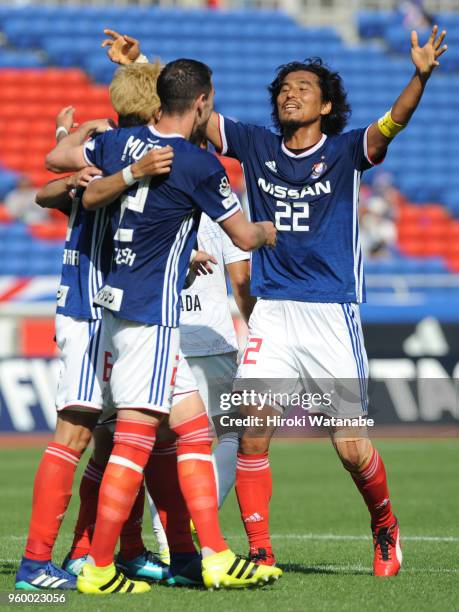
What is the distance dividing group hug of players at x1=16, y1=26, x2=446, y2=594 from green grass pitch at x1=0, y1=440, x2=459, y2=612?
0.65ft

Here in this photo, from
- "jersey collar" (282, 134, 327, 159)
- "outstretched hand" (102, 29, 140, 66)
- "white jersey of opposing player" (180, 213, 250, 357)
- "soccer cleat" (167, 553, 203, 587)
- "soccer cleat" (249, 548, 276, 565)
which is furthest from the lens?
"white jersey of opposing player" (180, 213, 250, 357)

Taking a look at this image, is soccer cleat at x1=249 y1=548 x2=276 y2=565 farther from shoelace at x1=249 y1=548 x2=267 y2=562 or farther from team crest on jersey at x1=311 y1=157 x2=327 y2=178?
team crest on jersey at x1=311 y1=157 x2=327 y2=178

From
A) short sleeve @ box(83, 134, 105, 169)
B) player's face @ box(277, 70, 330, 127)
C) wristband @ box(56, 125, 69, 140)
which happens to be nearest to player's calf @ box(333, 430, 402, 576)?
player's face @ box(277, 70, 330, 127)

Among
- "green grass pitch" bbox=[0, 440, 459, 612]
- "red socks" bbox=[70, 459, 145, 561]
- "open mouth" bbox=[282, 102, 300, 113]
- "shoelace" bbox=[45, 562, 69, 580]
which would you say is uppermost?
"open mouth" bbox=[282, 102, 300, 113]

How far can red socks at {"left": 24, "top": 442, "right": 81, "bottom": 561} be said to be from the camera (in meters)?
5.22

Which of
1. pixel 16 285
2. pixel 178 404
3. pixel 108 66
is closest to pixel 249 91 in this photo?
pixel 108 66

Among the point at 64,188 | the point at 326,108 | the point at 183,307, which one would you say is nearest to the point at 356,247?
the point at 326,108

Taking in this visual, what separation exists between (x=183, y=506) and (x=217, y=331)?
1.39 m

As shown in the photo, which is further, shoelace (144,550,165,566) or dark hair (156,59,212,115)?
shoelace (144,550,165,566)

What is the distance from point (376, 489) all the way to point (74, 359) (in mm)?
1699

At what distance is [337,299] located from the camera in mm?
6020

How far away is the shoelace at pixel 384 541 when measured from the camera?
5863 mm

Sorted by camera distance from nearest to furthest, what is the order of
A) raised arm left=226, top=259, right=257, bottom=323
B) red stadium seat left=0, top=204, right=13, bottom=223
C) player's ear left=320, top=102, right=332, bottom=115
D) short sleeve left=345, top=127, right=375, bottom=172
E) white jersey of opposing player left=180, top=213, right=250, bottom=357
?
1. short sleeve left=345, top=127, right=375, bottom=172
2. player's ear left=320, top=102, right=332, bottom=115
3. raised arm left=226, top=259, right=257, bottom=323
4. white jersey of opposing player left=180, top=213, right=250, bottom=357
5. red stadium seat left=0, top=204, right=13, bottom=223

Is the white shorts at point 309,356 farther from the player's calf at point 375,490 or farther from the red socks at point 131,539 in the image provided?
the red socks at point 131,539
